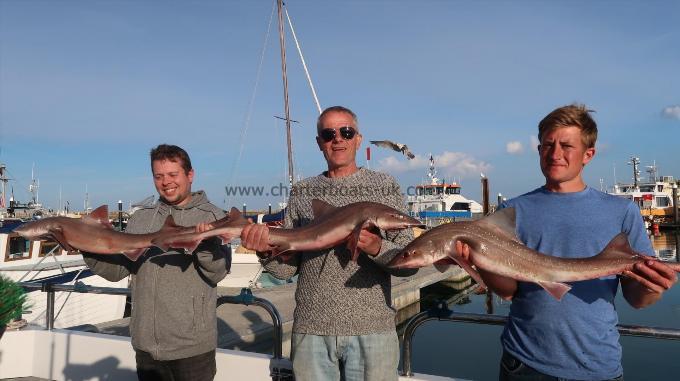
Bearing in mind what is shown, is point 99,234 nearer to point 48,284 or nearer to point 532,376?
point 48,284

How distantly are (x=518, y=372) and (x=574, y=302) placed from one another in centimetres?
52

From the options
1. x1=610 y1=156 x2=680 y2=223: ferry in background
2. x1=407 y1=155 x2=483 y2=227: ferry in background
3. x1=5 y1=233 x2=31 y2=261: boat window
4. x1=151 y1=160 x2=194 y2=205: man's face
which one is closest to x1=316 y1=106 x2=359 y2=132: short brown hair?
x1=151 y1=160 x2=194 y2=205: man's face

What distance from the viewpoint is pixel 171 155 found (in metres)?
3.72

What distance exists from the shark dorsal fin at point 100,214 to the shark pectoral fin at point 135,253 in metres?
0.60

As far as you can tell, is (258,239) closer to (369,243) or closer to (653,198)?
(369,243)

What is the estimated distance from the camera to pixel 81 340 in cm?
518

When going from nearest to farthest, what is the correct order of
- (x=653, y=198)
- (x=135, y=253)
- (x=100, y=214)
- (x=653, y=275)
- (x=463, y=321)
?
(x=653, y=275)
(x=463, y=321)
(x=135, y=253)
(x=100, y=214)
(x=653, y=198)

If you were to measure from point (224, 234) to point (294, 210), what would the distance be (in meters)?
0.56

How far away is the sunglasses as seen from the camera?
3.21 m

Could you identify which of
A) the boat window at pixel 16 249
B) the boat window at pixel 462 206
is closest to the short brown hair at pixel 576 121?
the boat window at pixel 16 249

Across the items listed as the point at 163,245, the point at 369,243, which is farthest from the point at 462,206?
the point at 369,243

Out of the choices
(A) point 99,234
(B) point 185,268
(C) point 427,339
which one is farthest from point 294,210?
(C) point 427,339

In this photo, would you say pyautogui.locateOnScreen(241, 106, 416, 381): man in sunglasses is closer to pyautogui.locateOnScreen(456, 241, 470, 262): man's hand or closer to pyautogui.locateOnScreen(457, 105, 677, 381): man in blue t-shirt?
pyautogui.locateOnScreen(456, 241, 470, 262): man's hand

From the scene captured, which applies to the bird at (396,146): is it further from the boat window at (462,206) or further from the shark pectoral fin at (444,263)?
the boat window at (462,206)
